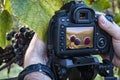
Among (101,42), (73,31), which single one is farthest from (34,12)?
(101,42)

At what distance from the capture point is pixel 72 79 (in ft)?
2.21

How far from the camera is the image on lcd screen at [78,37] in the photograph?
1.89 feet

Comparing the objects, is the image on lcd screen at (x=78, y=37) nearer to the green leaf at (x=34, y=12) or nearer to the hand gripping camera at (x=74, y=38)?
the hand gripping camera at (x=74, y=38)

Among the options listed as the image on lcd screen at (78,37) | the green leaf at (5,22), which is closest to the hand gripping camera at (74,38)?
the image on lcd screen at (78,37)

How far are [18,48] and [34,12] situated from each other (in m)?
0.31

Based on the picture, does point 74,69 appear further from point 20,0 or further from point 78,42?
point 20,0

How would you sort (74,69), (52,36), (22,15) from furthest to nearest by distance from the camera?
(74,69) < (52,36) < (22,15)

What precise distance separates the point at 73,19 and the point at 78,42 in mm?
43

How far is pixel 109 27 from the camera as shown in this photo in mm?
650

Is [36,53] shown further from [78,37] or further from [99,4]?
[99,4]

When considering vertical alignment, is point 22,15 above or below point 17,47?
above

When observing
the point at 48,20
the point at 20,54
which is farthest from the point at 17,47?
the point at 48,20

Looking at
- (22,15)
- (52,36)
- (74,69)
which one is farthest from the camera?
(74,69)

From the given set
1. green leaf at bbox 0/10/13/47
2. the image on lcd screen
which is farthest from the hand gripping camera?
green leaf at bbox 0/10/13/47
